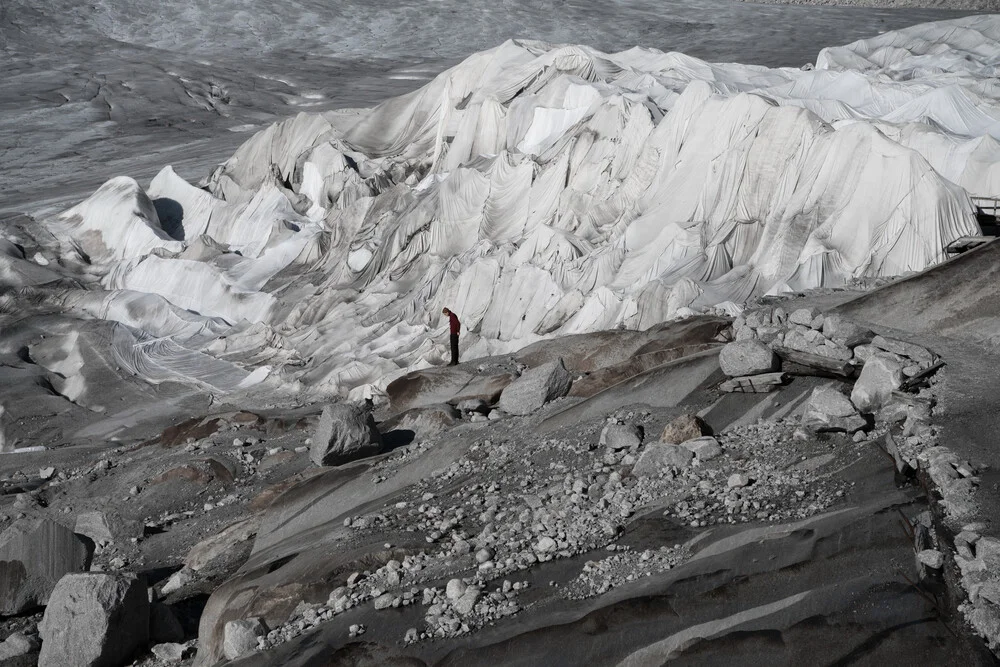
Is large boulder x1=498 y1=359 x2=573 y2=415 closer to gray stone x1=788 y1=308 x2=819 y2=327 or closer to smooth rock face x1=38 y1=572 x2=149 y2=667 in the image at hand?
gray stone x1=788 y1=308 x2=819 y2=327

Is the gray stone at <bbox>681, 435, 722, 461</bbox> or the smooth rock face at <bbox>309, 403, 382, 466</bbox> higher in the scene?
the gray stone at <bbox>681, 435, 722, 461</bbox>

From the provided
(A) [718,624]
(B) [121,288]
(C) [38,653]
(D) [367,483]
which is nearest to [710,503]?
(A) [718,624]

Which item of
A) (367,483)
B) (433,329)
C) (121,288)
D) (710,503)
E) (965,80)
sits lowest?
(121,288)

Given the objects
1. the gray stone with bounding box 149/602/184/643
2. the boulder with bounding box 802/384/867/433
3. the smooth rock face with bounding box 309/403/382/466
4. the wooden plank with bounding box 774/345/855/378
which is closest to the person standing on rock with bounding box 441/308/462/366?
the smooth rock face with bounding box 309/403/382/466

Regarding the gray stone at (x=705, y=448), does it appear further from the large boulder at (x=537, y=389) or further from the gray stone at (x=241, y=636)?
the gray stone at (x=241, y=636)

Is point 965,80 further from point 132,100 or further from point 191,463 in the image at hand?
point 132,100

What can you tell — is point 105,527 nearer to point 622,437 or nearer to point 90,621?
point 90,621

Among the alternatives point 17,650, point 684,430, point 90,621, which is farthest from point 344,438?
point 684,430
